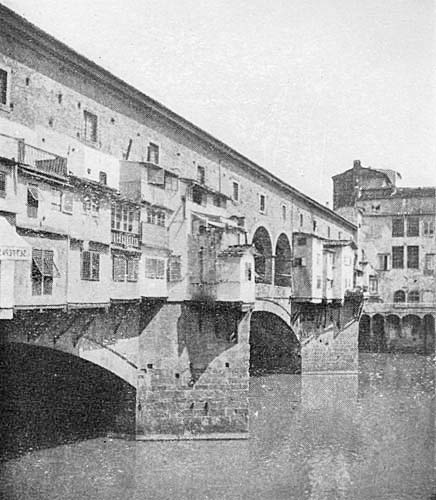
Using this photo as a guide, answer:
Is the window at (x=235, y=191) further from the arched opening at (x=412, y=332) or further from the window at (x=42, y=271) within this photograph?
the arched opening at (x=412, y=332)

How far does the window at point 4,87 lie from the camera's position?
15.2 metres

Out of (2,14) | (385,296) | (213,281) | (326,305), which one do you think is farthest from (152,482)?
(385,296)

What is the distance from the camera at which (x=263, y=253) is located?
1316 inches

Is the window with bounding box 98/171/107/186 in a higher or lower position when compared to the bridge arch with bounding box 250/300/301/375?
higher

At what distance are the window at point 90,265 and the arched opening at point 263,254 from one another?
16.2 m

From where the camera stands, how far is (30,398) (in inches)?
851

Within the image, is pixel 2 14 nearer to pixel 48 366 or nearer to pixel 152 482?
pixel 48 366

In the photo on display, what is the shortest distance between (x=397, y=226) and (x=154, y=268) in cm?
3468

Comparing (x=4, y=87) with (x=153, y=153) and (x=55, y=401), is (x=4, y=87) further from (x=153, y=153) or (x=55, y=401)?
(x=55, y=401)

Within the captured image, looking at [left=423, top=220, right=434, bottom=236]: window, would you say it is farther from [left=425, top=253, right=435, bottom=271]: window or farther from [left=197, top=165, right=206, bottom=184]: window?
[left=197, top=165, right=206, bottom=184]: window

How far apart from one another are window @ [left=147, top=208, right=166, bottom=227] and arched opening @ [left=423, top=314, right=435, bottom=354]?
34154 mm

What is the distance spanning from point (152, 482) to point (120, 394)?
3753 millimetres

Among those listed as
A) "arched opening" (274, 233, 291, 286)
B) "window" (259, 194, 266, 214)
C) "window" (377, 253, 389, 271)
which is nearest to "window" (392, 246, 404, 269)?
"window" (377, 253, 389, 271)

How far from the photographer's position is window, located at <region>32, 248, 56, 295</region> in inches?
564
